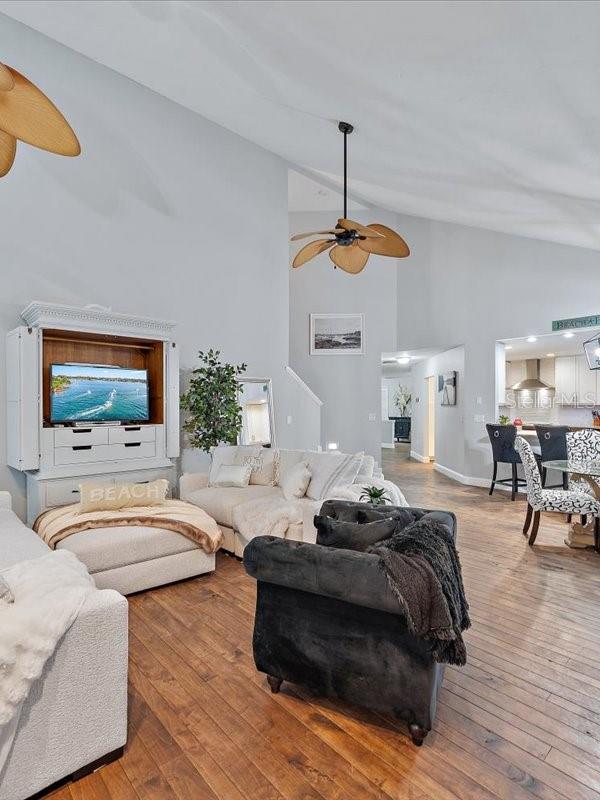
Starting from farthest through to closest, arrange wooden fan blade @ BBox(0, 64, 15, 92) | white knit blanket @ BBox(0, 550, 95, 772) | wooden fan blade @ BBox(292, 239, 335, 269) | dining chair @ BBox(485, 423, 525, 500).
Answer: dining chair @ BBox(485, 423, 525, 500) < wooden fan blade @ BBox(292, 239, 335, 269) < wooden fan blade @ BBox(0, 64, 15, 92) < white knit blanket @ BBox(0, 550, 95, 772)

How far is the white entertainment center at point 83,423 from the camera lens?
3.96 m

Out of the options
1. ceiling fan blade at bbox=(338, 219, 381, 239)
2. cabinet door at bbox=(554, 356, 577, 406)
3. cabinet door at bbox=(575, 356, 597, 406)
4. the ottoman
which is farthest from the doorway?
the ottoman

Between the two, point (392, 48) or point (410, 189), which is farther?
point (410, 189)

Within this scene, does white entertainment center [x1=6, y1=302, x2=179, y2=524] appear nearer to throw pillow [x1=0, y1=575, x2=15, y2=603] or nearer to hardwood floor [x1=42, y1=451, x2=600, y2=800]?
hardwood floor [x1=42, y1=451, x2=600, y2=800]

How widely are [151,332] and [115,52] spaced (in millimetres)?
3011

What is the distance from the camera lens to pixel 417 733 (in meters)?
1.84

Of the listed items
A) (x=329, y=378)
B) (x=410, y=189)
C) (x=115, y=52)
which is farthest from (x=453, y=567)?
(x=329, y=378)

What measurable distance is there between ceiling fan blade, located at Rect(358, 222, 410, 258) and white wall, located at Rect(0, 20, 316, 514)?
8.43 ft

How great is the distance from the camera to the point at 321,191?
7.68 meters

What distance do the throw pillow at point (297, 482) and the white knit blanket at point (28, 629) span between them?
2317 mm

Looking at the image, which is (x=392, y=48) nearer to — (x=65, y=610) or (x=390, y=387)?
(x=65, y=610)

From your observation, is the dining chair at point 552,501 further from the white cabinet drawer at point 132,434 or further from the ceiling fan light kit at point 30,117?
the ceiling fan light kit at point 30,117

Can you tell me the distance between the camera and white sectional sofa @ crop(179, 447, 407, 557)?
3.76 metres

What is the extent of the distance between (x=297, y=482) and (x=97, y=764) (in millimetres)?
2535
